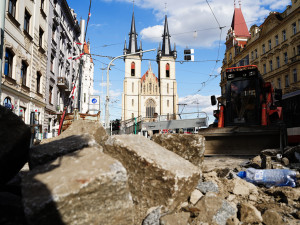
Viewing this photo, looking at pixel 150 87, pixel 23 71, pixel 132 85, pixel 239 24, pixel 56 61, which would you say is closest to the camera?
pixel 23 71

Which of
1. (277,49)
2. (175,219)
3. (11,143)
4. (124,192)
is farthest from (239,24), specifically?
(124,192)

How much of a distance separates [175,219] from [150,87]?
3250 inches

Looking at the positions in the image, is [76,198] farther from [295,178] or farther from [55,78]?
[55,78]

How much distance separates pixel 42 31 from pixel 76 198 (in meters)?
22.5

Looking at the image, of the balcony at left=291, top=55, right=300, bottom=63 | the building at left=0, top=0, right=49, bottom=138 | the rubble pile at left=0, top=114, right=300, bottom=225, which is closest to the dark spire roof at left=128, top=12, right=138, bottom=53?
the balcony at left=291, top=55, right=300, bottom=63

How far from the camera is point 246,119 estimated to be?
1018 cm

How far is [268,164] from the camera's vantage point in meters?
5.18

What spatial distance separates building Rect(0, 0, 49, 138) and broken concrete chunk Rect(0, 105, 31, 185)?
36.1 ft

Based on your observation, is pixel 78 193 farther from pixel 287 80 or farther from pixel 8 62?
pixel 287 80

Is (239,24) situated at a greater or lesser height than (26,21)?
greater

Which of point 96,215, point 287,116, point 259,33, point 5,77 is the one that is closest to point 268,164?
point 96,215

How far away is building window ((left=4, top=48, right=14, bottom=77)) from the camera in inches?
599

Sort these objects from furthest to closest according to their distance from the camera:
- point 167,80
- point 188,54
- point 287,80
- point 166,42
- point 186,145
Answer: point 167,80, point 166,42, point 287,80, point 188,54, point 186,145

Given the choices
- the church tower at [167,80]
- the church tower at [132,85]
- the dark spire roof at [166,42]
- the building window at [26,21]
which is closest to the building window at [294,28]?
the building window at [26,21]
